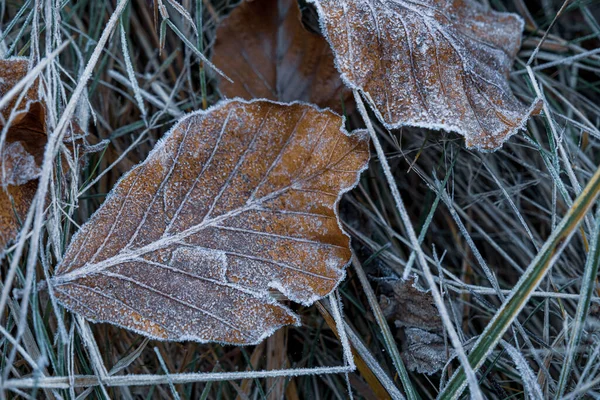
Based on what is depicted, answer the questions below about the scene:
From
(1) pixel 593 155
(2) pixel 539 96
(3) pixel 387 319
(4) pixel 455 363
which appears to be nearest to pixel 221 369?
(3) pixel 387 319

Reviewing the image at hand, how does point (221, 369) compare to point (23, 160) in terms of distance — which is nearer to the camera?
point (23, 160)

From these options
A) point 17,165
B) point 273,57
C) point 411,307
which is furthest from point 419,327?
point 17,165

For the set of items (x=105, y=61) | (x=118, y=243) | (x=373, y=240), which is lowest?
(x=373, y=240)

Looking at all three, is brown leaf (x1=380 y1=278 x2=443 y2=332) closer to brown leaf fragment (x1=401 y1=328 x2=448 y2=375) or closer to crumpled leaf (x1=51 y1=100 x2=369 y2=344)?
brown leaf fragment (x1=401 y1=328 x2=448 y2=375)

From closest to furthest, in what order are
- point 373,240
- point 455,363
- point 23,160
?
point 23,160
point 455,363
point 373,240

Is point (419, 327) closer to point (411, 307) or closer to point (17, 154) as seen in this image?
point (411, 307)

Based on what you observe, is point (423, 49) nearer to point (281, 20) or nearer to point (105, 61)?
point (281, 20)

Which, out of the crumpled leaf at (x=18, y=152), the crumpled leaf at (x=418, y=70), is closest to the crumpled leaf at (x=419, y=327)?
the crumpled leaf at (x=418, y=70)
